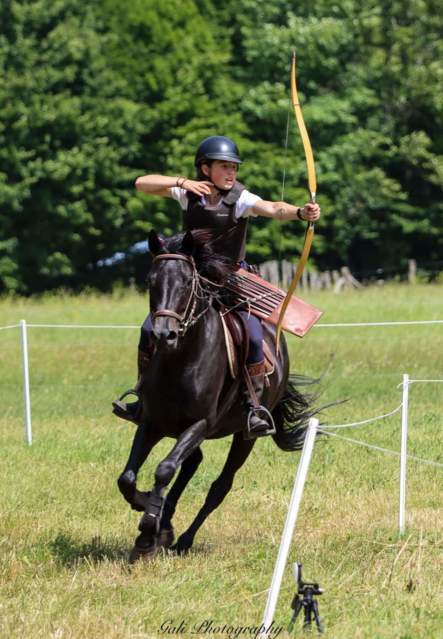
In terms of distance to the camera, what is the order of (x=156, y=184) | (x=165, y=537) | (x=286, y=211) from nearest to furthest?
(x=286, y=211) → (x=156, y=184) → (x=165, y=537)

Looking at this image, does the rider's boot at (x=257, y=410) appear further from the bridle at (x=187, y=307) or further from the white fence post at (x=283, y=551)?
the white fence post at (x=283, y=551)

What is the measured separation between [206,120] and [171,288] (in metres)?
41.5

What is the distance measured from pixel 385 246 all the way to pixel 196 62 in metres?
11.3

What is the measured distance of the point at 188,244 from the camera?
8250mm

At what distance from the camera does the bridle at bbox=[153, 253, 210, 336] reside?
307 inches

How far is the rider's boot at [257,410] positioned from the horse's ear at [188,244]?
120 cm

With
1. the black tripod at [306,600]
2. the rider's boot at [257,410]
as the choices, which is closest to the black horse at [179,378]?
the rider's boot at [257,410]

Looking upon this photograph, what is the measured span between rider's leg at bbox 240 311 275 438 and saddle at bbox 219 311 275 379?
4cm

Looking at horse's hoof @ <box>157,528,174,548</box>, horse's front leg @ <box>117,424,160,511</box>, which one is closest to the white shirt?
horse's front leg @ <box>117,424,160,511</box>

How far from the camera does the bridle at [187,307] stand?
779 centimetres

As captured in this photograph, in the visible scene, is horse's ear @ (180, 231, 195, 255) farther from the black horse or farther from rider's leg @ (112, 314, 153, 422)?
rider's leg @ (112, 314, 153, 422)

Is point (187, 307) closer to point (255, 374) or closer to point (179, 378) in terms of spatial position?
point (179, 378)

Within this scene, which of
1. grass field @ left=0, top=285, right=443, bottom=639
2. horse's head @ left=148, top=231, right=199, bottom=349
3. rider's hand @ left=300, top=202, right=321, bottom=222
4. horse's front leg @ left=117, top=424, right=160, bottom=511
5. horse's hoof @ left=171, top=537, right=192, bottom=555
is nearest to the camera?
grass field @ left=0, top=285, right=443, bottom=639

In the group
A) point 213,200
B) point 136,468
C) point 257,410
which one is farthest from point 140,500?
point 213,200
